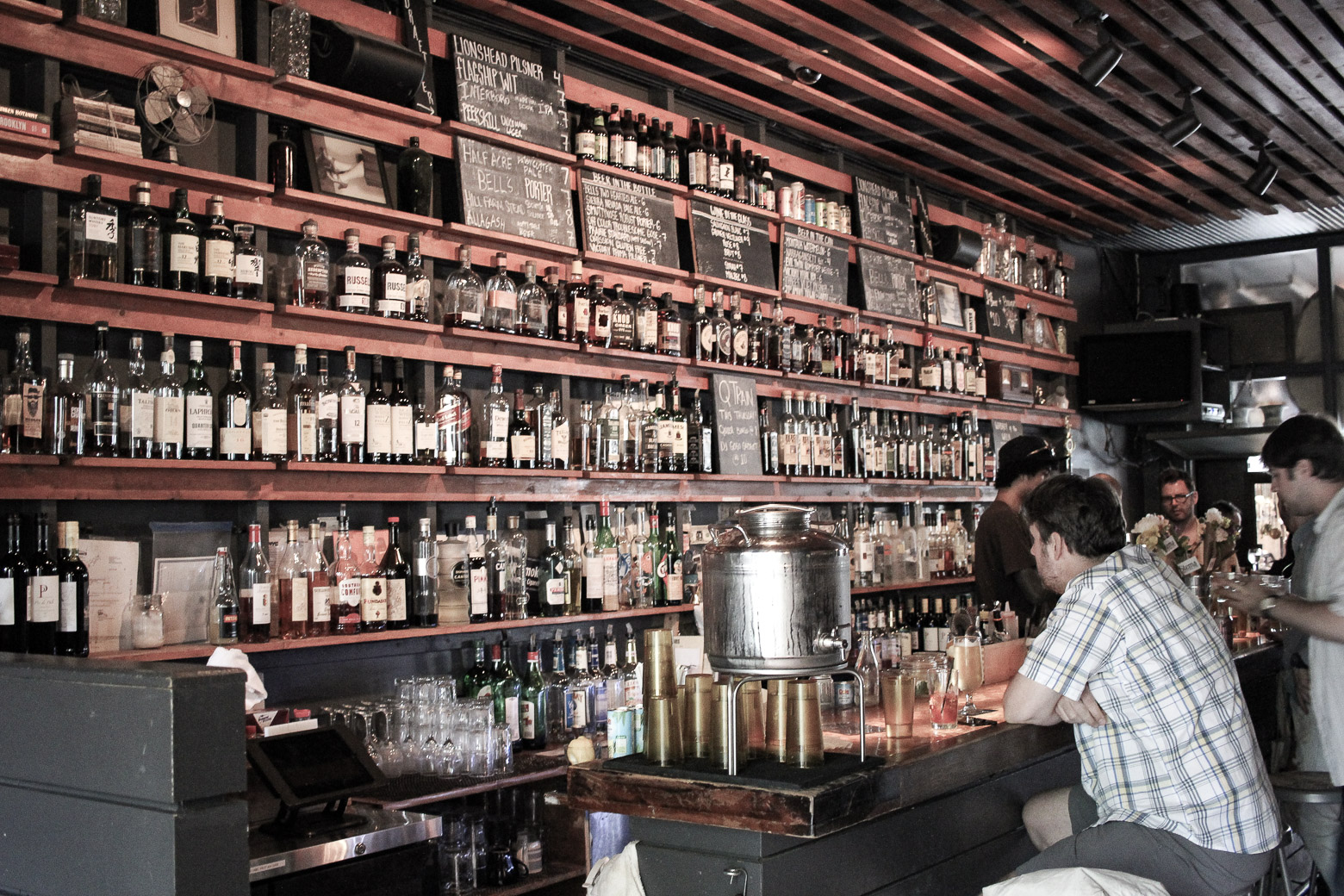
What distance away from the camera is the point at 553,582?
4.33 m

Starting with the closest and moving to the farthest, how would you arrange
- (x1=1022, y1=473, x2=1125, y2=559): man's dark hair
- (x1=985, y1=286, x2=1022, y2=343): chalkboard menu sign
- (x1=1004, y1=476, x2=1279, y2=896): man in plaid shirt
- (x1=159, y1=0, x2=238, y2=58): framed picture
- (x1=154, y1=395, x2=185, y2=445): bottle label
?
(x1=1004, y1=476, x2=1279, y2=896): man in plaid shirt → (x1=1022, y1=473, x2=1125, y2=559): man's dark hair → (x1=154, y1=395, x2=185, y2=445): bottle label → (x1=159, y1=0, x2=238, y2=58): framed picture → (x1=985, y1=286, x2=1022, y2=343): chalkboard menu sign

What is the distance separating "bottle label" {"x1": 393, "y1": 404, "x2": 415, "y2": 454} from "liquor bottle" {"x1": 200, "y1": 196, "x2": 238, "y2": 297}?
0.64m

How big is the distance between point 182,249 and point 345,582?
104 centimetres

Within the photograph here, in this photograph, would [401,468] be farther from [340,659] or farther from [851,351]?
[851,351]

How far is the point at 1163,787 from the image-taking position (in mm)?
2641

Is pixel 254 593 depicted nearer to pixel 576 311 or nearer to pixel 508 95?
pixel 576 311

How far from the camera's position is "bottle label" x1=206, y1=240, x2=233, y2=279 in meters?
3.41

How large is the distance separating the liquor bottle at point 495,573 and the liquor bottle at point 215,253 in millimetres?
1167

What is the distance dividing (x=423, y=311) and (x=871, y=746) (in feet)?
6.64

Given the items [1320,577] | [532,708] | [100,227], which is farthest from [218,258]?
[1320,577]

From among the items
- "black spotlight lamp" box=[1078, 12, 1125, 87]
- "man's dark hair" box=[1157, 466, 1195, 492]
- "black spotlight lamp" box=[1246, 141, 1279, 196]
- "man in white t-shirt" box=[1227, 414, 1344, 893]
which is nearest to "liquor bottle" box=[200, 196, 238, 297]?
"man in white t-shirt" box=[1227, 414, 1344, 893]

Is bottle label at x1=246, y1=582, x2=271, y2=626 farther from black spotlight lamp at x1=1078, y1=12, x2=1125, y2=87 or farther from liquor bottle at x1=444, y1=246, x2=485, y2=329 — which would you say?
black spotlight lamp at x1=1078, y1=12, x2=1125, y2=87

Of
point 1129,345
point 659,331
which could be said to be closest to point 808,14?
point 659,331

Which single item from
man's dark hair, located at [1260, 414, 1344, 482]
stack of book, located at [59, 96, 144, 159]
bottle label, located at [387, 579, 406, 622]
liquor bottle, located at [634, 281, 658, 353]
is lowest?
bottle label, located at [387, 579, 406, 622]
